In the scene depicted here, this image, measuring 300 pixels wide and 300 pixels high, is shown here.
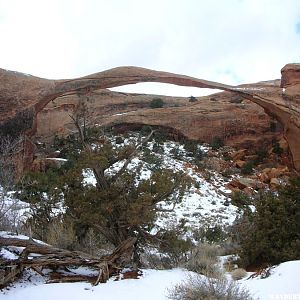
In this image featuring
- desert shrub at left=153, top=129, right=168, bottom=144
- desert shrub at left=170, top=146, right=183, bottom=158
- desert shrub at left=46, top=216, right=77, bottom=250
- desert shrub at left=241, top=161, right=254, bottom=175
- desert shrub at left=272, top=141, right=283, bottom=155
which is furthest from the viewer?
desert shrub at left=153, top=129, right=168, bottom=144

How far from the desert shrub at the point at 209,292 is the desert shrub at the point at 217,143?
2065 cm

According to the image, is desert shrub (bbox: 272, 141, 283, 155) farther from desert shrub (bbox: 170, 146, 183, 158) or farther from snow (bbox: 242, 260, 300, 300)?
snow (bbox: 242, 260, 300, 300)

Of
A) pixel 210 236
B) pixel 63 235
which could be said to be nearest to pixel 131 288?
pixel 63 235

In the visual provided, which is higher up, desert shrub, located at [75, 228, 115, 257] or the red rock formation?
the red rock formation

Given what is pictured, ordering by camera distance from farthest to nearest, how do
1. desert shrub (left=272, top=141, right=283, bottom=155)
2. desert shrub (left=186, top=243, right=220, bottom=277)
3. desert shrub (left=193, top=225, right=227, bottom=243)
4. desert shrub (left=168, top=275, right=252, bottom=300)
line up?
desert shrub (left=272, top=141, right=283, bottom=155)
desert shrub (left=193, top=225, right=227, bottom=243)
desert shrub (left=186, top=243, right=220, bottom=277)
desert shrub (left=168, top=275, right=252, bottom=300)

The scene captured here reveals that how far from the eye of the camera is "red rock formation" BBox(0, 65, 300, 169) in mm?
17344

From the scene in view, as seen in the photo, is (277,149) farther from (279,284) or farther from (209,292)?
(209,292)

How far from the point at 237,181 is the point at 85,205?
13563 millimetres

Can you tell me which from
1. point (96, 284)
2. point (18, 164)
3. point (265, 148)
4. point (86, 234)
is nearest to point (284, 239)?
point (86, 234)

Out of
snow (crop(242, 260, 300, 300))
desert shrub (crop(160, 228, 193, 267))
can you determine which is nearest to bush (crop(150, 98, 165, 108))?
desert shrub (crop(160, 228, 193, 267))

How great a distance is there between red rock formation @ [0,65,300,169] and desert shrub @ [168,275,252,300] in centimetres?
1345

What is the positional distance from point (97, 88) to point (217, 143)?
31.8ft

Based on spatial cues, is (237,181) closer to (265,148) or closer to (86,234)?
(265,148)

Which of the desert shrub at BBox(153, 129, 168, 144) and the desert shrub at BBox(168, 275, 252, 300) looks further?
the desert shrub at BBox(153, 129, 168, 144)
